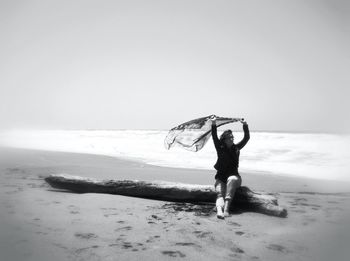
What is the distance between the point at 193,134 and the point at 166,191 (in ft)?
4.61

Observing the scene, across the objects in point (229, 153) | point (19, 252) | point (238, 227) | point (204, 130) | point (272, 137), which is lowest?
point (19, 252)

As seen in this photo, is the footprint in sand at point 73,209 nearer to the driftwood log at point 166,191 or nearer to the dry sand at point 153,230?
the dry sand at point 153,230

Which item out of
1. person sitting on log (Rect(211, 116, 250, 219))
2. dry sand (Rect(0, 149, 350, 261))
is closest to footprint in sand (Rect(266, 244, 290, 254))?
dry sand (Rect(0, 149, 350, 261))

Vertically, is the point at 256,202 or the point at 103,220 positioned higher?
the point at 256,202

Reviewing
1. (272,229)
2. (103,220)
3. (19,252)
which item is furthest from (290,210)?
(19,252)

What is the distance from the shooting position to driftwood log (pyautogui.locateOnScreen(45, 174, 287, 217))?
5.70 metres

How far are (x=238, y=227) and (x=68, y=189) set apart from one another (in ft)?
14.3

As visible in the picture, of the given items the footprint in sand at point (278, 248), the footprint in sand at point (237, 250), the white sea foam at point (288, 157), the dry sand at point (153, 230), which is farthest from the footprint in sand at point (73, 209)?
the white sea foam at point (288, 157)

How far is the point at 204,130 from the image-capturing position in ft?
21.4

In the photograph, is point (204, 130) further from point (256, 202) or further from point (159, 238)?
point (159, 238)

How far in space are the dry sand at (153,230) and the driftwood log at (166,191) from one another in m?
0.23

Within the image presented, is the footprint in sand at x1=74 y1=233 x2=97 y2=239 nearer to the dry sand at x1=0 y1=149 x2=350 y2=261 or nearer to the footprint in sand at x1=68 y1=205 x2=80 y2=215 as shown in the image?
the dry sand at x1=0 y1=149 x2=350 y2=261

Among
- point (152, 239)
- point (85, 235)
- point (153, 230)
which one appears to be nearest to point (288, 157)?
point (153, 230)

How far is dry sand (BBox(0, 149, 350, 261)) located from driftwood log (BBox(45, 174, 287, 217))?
23cm
